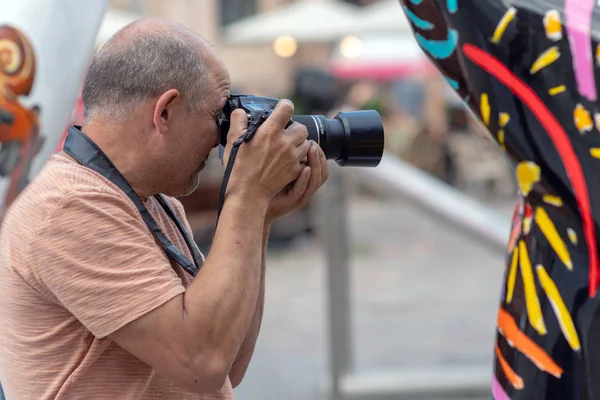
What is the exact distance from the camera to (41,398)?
1.45 meters

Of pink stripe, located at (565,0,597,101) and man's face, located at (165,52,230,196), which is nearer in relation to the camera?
pink stripe, located at (565,0,597,101)

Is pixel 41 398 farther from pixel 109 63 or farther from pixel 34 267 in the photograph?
pixel 109 63

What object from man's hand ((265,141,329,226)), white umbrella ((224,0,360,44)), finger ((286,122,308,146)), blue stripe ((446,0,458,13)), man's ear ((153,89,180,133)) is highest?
blue stripe ((446,0,458,13))

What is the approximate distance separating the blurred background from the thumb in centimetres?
211

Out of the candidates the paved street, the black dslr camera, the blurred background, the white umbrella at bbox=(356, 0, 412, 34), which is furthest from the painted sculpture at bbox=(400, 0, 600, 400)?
the white umbrella at bbox=(356, 0, 412, 34)

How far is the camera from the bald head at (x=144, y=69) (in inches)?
57.1

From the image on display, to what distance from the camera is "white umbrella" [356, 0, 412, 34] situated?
38.0ft

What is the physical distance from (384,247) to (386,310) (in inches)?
108

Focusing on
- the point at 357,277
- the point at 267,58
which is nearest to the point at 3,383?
the point at 357,277

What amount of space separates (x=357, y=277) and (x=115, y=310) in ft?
21.4

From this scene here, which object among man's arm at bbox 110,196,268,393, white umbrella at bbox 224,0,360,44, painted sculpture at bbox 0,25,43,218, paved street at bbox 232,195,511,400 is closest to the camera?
man's arm at bbox 110,196,268,393

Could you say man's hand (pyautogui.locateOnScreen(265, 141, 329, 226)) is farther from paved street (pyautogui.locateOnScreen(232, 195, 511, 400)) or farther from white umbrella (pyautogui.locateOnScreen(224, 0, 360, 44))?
white umbrella (pyautogui.locateOnScreen(224, 0, 360, 44))

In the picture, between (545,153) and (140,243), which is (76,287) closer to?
(140,243)

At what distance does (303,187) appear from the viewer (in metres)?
1.50
